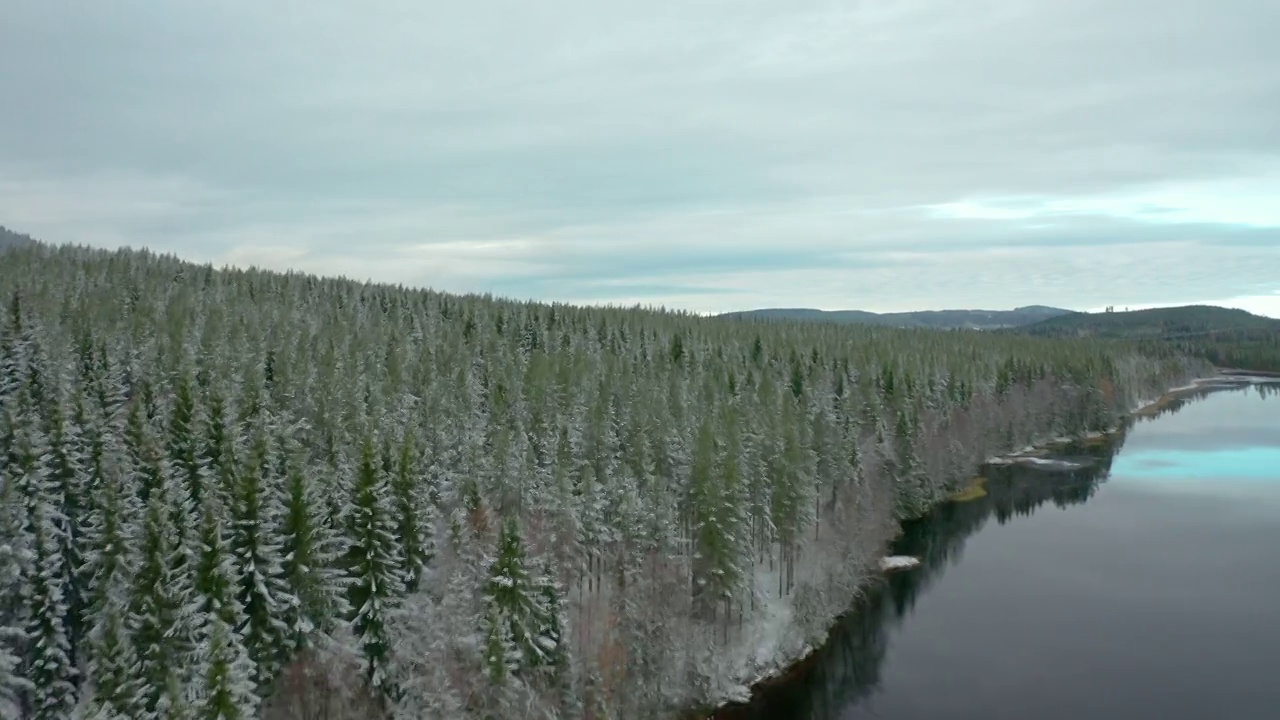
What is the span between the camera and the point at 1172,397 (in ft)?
601

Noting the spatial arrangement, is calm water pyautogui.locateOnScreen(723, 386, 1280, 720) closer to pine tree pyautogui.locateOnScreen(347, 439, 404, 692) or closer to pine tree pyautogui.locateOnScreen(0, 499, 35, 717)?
pine tree pyautogui.locateOnScreen(347, 439, 404, 692)

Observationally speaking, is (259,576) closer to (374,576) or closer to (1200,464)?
(374,576)

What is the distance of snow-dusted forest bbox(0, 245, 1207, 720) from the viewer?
3172cm

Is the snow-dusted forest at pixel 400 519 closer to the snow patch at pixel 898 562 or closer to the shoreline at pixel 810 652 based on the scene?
the shoreline at pixel 810 652

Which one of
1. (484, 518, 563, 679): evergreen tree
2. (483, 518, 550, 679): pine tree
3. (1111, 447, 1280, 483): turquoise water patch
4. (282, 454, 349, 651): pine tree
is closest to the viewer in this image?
(484, 518, 563, 679): evergreen tree

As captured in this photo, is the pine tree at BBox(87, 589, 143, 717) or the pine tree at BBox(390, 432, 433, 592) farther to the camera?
the pine tree at BBox(390, 432, 433, 592)

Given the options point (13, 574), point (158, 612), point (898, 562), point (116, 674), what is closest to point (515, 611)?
point (158, 612)

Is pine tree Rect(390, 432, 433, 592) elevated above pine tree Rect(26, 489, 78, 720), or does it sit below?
above

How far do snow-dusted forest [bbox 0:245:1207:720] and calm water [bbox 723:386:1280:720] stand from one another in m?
3.68

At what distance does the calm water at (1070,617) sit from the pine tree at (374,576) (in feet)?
56.5

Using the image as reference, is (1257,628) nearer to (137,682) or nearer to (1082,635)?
(1082,635)

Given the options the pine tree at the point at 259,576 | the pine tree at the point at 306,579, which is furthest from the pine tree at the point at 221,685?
the pine tree at the point at 306,579

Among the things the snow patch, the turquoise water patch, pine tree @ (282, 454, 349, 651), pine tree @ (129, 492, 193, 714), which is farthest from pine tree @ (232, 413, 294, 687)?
the turquoise water patch

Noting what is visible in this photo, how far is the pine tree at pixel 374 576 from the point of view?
111ft
